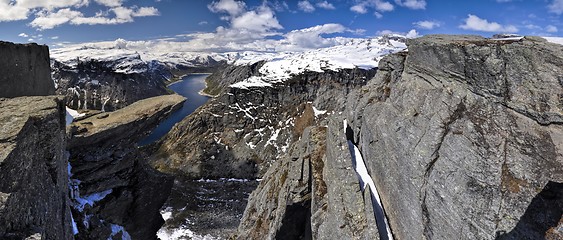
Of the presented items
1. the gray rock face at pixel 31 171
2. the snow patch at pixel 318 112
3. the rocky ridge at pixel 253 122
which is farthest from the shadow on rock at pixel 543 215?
the snow patch at pixel 318 112

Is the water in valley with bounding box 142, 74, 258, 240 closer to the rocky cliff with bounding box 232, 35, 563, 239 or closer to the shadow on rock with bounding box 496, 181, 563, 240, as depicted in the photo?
the rocky cliff with bounding box 232, 35, 563, 239

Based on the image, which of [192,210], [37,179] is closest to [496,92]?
[37,179]

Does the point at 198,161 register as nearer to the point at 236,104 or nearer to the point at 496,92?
the point at 236,104

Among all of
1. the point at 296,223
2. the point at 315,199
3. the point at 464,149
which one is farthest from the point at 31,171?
the point at 464,149

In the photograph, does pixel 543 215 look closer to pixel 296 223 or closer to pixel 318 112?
pixel 296 223

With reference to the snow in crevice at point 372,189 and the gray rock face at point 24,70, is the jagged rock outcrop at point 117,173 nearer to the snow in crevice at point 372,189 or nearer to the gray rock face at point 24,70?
the gray rock face at point 24,70

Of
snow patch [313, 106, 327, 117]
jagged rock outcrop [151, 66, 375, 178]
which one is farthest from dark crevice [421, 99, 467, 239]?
snow patch [313, 106, 327, 117]
